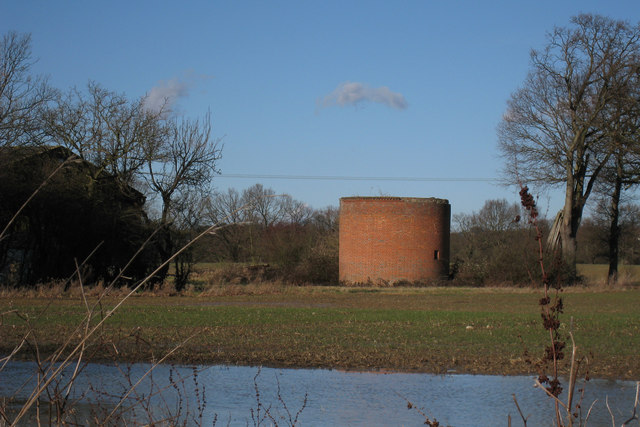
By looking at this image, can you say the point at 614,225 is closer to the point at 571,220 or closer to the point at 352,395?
the point at 571,220

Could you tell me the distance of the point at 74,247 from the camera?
29812mm

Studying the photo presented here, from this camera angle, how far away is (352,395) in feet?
29.1

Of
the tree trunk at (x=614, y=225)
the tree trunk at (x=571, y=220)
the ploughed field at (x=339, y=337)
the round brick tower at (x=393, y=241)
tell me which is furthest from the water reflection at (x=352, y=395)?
the tree trunk at (x=614, y=225)

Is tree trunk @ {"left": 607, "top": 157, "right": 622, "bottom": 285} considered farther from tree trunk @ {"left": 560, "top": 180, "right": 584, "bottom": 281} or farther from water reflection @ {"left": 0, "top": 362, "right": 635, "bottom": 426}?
water reflection @ {"left": 0, "top": 362, "right": 635, "bottom": 426}

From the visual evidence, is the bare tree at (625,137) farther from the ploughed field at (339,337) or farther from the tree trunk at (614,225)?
the ploughed field at (339,337)

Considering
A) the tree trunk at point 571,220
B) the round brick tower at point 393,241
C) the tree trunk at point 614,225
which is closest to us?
the round brick tower at point 393,241

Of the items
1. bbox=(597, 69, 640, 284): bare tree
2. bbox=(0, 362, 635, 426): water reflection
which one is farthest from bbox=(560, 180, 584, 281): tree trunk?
bbox=(0, 362, 635, 426): water reflection

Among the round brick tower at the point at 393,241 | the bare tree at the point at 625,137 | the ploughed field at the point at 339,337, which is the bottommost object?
the ploughed field at the point at 339,337

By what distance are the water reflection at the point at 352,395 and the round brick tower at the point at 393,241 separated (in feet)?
105

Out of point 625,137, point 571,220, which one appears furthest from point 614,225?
point 625,137

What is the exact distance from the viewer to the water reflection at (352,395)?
7.77 metres

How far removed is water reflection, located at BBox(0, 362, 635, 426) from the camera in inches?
306

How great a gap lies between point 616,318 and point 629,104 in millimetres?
22849

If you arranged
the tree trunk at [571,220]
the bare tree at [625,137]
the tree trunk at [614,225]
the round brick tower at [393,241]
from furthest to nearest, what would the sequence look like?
1. the tree trunk at [614,225]
2. the tree trunk at [571,220]
3. the round brick tower at [393,241]
4. the bare tree at [625,137]
